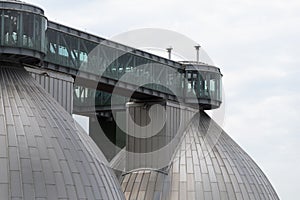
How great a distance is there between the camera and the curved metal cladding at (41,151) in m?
46.4

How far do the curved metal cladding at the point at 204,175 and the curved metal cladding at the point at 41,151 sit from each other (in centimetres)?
1265

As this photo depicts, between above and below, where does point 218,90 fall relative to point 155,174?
above

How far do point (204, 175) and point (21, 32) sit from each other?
20556 mm

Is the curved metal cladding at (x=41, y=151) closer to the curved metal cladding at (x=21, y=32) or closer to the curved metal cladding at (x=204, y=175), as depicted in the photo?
the curved metal cladding at (x=21, y=32)

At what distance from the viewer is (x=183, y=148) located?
224ft

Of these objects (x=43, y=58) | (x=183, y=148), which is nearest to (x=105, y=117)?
(x=183, y=148)

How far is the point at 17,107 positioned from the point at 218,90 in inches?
1109

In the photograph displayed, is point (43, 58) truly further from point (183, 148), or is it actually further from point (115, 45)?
point (183, 148)

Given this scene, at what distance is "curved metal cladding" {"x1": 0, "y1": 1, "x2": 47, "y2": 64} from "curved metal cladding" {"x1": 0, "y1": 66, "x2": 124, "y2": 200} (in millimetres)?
1227

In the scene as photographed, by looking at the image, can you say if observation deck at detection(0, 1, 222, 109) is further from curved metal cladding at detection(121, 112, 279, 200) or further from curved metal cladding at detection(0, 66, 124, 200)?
curved metal cladding at detection(121, 112, 279, 200)

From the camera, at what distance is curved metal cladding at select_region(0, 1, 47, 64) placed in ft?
171

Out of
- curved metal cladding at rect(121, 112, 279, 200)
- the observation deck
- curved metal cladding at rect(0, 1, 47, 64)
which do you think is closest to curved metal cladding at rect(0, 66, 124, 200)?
curved metal cladding at rect(0, 1, 47, 64)

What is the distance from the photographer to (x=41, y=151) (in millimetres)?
48250

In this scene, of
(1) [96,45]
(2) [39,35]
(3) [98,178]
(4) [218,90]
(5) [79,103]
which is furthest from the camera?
(4) [218,90]
